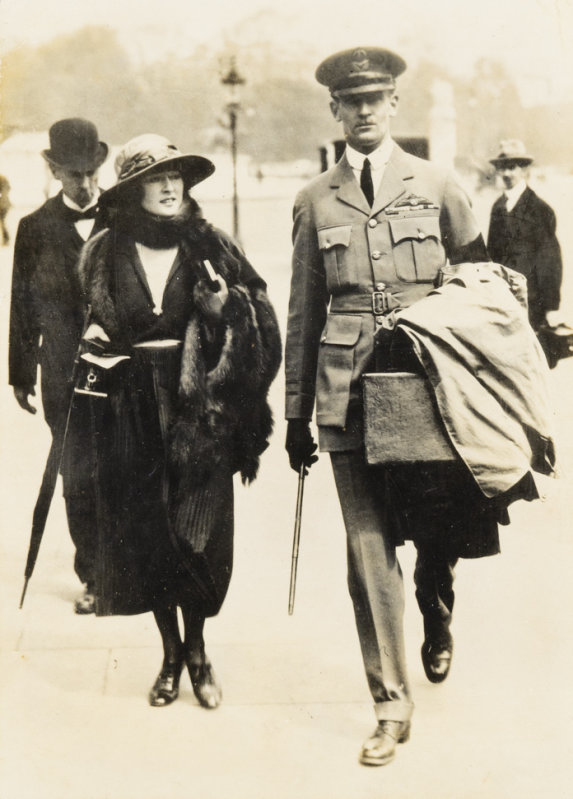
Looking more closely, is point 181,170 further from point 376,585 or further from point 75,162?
point 376,585

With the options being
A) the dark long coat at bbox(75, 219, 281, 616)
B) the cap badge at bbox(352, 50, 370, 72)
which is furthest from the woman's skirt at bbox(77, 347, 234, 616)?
the cap badge at bbox(352, 50, 370, 72)

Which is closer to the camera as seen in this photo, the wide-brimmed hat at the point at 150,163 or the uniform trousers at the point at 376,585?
the uniform trousers at the point at 376,585

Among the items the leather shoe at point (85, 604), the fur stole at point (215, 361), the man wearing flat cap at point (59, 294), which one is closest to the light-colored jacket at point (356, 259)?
the fur stole at point (215, 361)

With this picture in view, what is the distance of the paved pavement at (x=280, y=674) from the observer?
461 cm

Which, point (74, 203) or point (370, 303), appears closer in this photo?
point (370, 303)

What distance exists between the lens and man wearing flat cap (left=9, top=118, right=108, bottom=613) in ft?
16.8

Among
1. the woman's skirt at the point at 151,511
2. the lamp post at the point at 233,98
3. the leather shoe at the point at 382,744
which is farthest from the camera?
the lamp post at the point at 233,98

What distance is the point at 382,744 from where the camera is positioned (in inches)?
175

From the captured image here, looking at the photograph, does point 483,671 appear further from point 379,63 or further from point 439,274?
point 379,63

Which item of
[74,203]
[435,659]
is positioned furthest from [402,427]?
[74,203]

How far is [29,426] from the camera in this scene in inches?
207

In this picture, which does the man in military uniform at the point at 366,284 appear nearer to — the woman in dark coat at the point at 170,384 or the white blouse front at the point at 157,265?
the woman in dark coat at the point at 170,384

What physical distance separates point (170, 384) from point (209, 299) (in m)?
0.39

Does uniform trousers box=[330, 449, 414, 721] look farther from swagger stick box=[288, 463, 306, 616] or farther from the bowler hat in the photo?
the bowler hat
